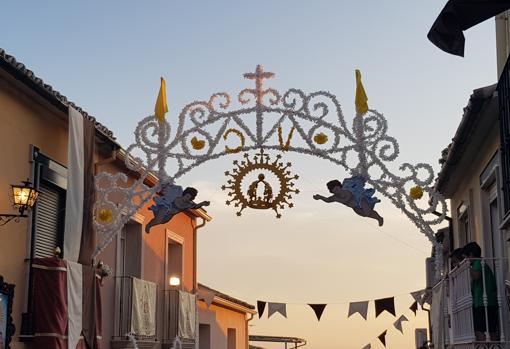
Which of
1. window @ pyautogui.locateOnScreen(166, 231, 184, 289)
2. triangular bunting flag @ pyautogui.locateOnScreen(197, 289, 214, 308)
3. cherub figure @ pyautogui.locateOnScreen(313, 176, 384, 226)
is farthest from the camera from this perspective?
triangular bunting flag @ pyautogui.locateOnScreen(197, 289, 214, 308)

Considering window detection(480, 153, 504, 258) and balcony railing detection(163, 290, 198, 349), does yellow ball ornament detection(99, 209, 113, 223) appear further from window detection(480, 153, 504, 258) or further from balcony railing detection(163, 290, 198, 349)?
balcony railing detection(163, 290, 198, 349)

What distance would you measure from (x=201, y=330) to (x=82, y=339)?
1136cm

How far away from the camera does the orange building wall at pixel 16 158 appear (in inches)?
429

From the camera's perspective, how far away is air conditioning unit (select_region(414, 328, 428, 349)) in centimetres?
2459

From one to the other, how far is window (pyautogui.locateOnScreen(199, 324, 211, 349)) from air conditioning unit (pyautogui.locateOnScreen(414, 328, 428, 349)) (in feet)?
19.0

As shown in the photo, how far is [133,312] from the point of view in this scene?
51.1 feet

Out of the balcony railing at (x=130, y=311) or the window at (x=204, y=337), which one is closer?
the balcony railing at (x=130, y=311)

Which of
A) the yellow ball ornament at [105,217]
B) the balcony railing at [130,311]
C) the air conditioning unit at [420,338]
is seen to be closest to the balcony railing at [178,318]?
the balcony railing at [130,311]

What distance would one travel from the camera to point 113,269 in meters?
15.5

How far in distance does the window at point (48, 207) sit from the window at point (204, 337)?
11.0 meters

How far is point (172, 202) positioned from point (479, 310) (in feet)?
15.2

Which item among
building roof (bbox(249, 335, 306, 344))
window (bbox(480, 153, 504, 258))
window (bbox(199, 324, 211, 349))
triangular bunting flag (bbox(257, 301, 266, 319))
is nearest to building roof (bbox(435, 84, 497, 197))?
window (bbox(480, 153, 504, 258))

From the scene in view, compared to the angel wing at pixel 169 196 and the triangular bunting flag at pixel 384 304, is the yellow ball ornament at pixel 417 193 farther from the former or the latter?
the triangular bunting flag at pixel 384 304

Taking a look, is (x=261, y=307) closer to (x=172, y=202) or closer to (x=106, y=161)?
(x=106, y=161)
